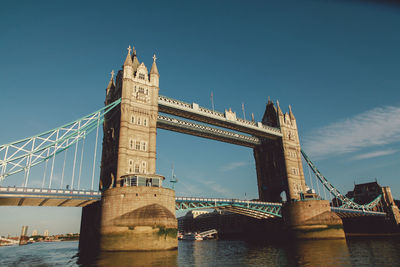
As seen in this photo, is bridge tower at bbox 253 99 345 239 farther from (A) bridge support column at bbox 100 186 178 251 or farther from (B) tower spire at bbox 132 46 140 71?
(B) tower spire at bbox 132 46 140 71

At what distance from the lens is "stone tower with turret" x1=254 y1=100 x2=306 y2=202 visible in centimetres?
7956

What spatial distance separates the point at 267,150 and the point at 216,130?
2165 centimetres

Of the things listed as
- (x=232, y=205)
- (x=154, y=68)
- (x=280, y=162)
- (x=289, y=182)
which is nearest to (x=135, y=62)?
(x=154, y=68)

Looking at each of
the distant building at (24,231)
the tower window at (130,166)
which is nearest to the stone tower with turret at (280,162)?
the tower window at (130,166)

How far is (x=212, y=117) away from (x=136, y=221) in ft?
115

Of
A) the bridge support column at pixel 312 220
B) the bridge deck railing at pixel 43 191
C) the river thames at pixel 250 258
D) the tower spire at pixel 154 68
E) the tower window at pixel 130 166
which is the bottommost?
the river thames at pixel 250 258

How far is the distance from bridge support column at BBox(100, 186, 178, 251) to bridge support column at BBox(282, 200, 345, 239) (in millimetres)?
34835

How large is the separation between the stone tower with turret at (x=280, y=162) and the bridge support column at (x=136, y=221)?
45.2 m

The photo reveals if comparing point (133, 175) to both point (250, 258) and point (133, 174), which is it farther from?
point (250, 258)

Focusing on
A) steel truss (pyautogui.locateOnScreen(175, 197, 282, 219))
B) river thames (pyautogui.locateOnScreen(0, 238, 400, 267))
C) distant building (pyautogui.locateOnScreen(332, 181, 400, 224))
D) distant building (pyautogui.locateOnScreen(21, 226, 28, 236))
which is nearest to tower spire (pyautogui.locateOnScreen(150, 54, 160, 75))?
steel truss (pyautogui.locateOnScreen(175, 197, 282, 219))

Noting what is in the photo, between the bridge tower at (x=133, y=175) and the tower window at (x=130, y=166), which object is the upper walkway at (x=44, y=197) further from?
the tower window at (x=130, y=166)

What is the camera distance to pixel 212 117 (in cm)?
6950

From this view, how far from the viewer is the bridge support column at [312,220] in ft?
204

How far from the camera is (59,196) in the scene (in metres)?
44.4
